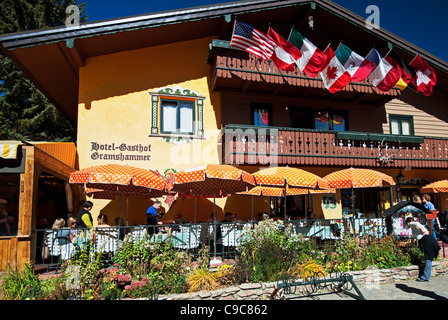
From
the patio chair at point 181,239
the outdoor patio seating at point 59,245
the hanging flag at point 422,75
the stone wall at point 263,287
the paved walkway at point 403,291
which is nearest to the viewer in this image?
the stone wall at point 263,287

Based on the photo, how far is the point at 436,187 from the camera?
1527cm

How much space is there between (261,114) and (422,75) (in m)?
7.94

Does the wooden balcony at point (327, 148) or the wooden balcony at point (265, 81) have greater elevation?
the wooden balcony at point (265, 81)

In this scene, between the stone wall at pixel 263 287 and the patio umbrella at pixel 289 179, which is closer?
the stone wall at pixel 263 287

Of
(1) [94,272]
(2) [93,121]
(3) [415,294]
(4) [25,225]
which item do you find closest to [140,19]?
(2) [93,121]

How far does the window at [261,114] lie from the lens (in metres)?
15.0

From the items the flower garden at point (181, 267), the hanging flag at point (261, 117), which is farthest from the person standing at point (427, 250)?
the hanging flag at point (261, 117)

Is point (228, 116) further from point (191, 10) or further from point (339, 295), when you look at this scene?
point (339, 295)

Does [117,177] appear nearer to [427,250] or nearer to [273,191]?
[273,191]

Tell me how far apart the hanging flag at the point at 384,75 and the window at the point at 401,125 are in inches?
120

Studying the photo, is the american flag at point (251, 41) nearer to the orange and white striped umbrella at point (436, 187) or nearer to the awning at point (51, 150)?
the awning at point (51, 150)

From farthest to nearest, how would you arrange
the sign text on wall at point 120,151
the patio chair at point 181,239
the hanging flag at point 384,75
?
1. the hanging flag at point 384,75
2. the sign text on wall at point 120,151
3. the patio chair at point 181,239

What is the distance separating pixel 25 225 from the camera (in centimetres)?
740

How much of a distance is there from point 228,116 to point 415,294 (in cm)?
Result: 972
